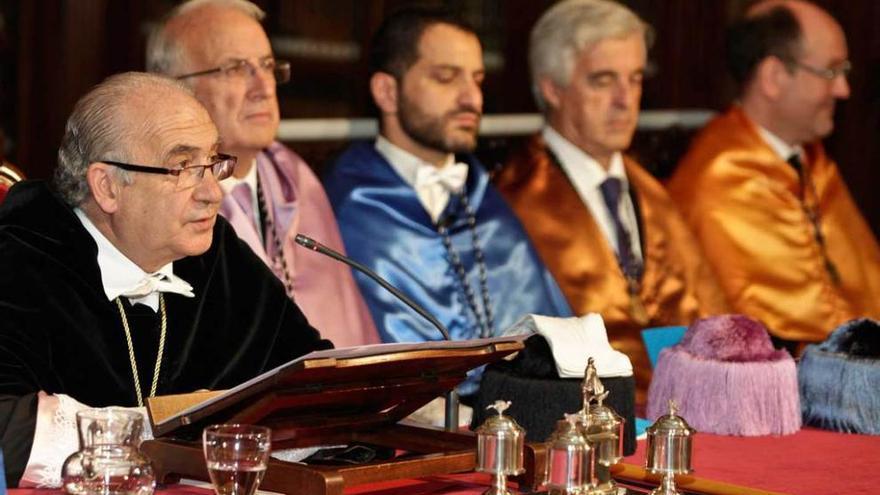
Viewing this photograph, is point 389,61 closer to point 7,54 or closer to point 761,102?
point 7,54

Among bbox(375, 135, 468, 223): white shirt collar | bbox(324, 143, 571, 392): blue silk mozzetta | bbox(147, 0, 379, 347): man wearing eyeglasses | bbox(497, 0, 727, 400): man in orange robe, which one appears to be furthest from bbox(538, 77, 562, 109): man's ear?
bbox(147, 0, 379, 347): man wearing eyeglasses

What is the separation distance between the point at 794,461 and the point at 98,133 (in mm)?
1657

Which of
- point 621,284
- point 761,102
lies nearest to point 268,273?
point 621,284

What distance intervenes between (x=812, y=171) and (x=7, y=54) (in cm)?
328

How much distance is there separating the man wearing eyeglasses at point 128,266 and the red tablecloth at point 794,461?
97 centimetres

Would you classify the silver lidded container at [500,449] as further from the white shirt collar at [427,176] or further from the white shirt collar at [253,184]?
the white shirt collar at [427,176]

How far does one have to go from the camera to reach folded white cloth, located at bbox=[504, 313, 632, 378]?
3473 mm

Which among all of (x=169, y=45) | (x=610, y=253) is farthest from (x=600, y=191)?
(x=169, y=45)

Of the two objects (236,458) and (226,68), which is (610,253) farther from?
(236,458)

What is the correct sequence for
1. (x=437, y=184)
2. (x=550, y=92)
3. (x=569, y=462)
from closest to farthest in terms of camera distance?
(x=569, y=462), (x=437, y=184), (x=550, y=92)

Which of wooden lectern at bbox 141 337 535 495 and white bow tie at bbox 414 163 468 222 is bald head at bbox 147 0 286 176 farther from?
wooden lectern at bbox 141 337 535 495

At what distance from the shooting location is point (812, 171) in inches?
262

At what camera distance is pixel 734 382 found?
3855 millimetres

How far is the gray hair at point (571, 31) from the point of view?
19.0ft
